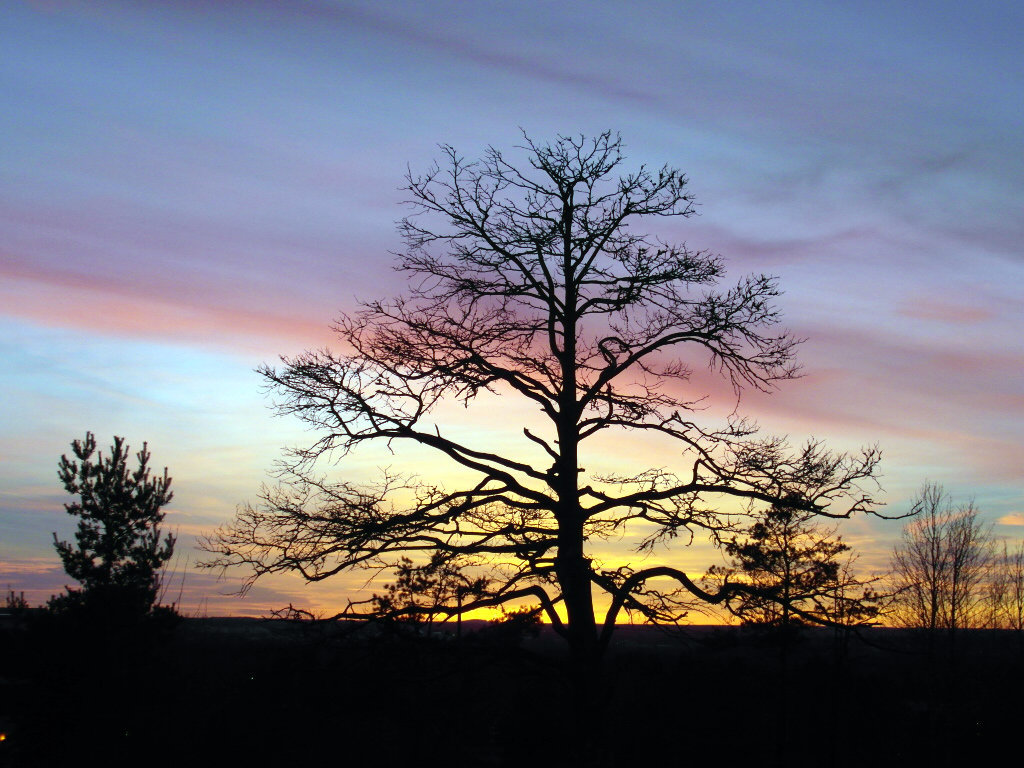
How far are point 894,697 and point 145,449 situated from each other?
31.2 metres

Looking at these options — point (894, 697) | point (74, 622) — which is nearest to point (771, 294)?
point (74, 622)

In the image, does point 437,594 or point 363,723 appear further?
point 363,723

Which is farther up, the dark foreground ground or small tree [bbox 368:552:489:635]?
small tree [bbox 368:552:489:635]

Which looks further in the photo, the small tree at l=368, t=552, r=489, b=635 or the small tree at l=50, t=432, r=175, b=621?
the small tree at l=50, t=432, r=175, b=621

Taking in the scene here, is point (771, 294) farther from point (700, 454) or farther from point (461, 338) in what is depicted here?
point (461, 338)

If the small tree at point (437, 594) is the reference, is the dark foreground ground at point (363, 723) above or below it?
below

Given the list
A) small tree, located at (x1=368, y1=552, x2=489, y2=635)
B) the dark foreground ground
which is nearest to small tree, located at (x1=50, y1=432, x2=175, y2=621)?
the dark foreground ground

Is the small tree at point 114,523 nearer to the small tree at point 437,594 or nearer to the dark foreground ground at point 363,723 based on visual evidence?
the dark foreground ground at point 363,723

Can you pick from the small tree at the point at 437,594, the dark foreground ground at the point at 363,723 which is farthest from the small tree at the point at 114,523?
the small tree at the point at 437,594

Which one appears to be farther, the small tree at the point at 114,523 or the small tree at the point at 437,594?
the small tree at the point at 114,523

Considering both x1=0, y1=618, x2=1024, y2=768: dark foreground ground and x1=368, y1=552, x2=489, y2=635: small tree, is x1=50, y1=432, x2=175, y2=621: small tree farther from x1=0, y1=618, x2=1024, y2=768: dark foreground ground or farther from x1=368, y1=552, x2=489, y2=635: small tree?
x1=368, y1=552, x2=489, y2=635: small tree

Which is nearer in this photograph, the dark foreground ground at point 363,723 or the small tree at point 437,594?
the small tree at point 437,594

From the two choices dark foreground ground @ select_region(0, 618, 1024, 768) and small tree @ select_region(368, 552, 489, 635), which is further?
dark foreground ground @ select_region(0, 618, 1024, 768)

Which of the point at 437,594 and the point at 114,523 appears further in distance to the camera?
the point at 114,523
